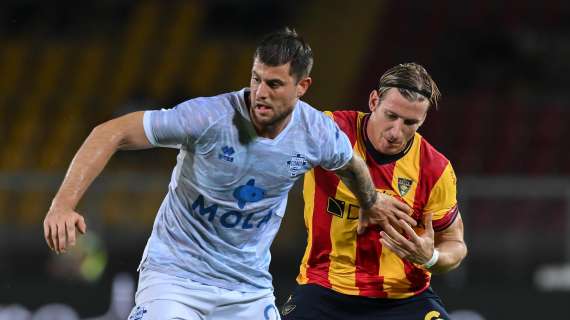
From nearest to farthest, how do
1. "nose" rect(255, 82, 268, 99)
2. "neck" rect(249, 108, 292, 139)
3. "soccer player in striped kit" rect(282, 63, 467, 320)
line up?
"nose" rect(255, 82, 268, 99), "neck" rect(249, 108, 292, 139), "soccer player in striped kit" rect(282, 63, 467, 320)

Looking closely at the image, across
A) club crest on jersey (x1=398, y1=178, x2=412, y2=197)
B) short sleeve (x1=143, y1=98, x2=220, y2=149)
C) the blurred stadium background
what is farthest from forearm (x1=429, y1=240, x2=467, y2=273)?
the blurred stadium background

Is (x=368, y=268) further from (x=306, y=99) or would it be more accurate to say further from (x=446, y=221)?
(x=306, y=99)

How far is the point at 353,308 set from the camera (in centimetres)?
553

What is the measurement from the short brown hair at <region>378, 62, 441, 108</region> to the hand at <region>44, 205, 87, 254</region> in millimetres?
1961

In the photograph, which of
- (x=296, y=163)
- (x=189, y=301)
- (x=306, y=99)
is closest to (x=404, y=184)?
(x=296, y=163)

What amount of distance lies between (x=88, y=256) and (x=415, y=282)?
16.9 ft

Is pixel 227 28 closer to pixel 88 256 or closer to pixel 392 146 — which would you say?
pixel 88 256

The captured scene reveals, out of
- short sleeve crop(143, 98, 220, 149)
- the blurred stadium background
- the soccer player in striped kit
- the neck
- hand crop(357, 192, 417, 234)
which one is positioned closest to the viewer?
short sleeve crop(143, 98, 220, 149)

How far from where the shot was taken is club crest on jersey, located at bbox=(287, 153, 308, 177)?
4773 mm

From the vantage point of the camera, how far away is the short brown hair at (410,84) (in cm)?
536

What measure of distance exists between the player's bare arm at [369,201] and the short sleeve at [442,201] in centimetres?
26

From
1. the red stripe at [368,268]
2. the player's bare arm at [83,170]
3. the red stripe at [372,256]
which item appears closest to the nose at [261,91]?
the player's bare arm at [83,170]

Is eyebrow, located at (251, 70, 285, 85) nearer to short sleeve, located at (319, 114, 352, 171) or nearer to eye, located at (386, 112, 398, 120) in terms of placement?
short sleeve, located at (319, 114, 352, 171)

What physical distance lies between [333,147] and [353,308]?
1.05m
